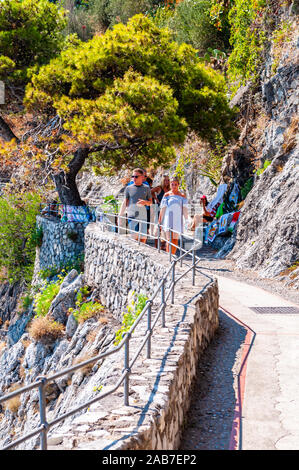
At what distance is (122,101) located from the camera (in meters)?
15.6

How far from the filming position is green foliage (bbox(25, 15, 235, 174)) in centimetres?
1563

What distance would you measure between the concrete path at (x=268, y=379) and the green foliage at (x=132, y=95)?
26.7 feet

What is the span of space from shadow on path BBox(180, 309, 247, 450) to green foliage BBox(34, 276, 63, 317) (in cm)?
849

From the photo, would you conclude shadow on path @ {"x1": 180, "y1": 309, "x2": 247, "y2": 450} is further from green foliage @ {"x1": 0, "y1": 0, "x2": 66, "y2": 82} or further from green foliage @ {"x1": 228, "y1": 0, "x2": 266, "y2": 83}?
green foliage @ {"x1": 228, "y1": 0, "x2": 266, "y2": 83}

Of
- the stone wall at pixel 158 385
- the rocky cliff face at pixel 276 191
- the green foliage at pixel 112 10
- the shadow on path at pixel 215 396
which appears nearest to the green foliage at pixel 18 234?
the rocky cliff face at pixel 276 191

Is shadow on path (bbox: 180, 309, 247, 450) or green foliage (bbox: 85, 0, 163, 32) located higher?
green foliage (bbox: 85, 0, 163, 32)

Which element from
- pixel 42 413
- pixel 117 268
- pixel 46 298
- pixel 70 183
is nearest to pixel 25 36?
pixel 70 183

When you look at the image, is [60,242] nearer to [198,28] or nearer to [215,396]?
[215,396]

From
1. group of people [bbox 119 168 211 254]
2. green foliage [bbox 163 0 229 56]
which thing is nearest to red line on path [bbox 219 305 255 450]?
group of people [bbox 119 168 211 254]

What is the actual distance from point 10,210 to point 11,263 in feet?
7.58

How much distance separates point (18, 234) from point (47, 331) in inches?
332

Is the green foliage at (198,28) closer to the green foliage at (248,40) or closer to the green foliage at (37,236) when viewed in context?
the green foliage at (248,40)

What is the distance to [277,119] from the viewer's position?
16.2m
